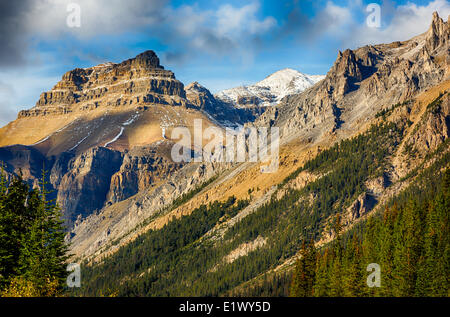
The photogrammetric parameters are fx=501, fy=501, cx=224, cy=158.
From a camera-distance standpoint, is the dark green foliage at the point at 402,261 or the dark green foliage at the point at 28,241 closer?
the dark green foliage at the point at 28,241

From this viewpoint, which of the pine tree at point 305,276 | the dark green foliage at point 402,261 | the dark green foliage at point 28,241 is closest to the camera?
the dark green foliage at point 28,241

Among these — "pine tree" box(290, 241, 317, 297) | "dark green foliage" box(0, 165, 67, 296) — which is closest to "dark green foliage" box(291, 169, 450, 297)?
"pine tree" box(290, 241, 317, 297)

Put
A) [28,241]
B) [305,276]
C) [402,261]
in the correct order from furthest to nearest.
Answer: [305,276]
[402,261]
[28,241]

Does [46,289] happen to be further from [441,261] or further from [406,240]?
[406,240]

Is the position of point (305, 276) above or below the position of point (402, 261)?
below

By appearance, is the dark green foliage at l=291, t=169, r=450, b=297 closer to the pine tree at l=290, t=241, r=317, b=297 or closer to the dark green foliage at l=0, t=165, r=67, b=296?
the pine tree at l=290, t=241, r=317, b=297

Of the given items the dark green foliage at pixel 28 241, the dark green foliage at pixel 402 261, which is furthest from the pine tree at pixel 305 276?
the dark green foliage at pixel 28 241

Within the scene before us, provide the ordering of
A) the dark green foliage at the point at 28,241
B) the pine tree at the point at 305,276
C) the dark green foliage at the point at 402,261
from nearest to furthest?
the dark green foliage at the point at 28,241
the dark green foliage at the point at 402,261
the pine tree at the point at 305,276

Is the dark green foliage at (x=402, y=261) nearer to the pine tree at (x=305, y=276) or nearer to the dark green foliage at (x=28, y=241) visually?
the pine tree at (x=305, y=276)

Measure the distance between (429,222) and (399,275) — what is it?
48.6 ft

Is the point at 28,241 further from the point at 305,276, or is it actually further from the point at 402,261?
the point at 402,261

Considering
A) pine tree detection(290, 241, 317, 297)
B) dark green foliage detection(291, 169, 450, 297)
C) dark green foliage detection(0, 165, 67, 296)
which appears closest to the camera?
dark green foliage detection(0, 165, 67, 296)

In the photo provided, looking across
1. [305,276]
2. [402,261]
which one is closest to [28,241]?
[305,276]

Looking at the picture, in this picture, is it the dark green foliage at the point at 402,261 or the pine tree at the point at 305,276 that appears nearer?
the dark green foliage at the point at 402,261
